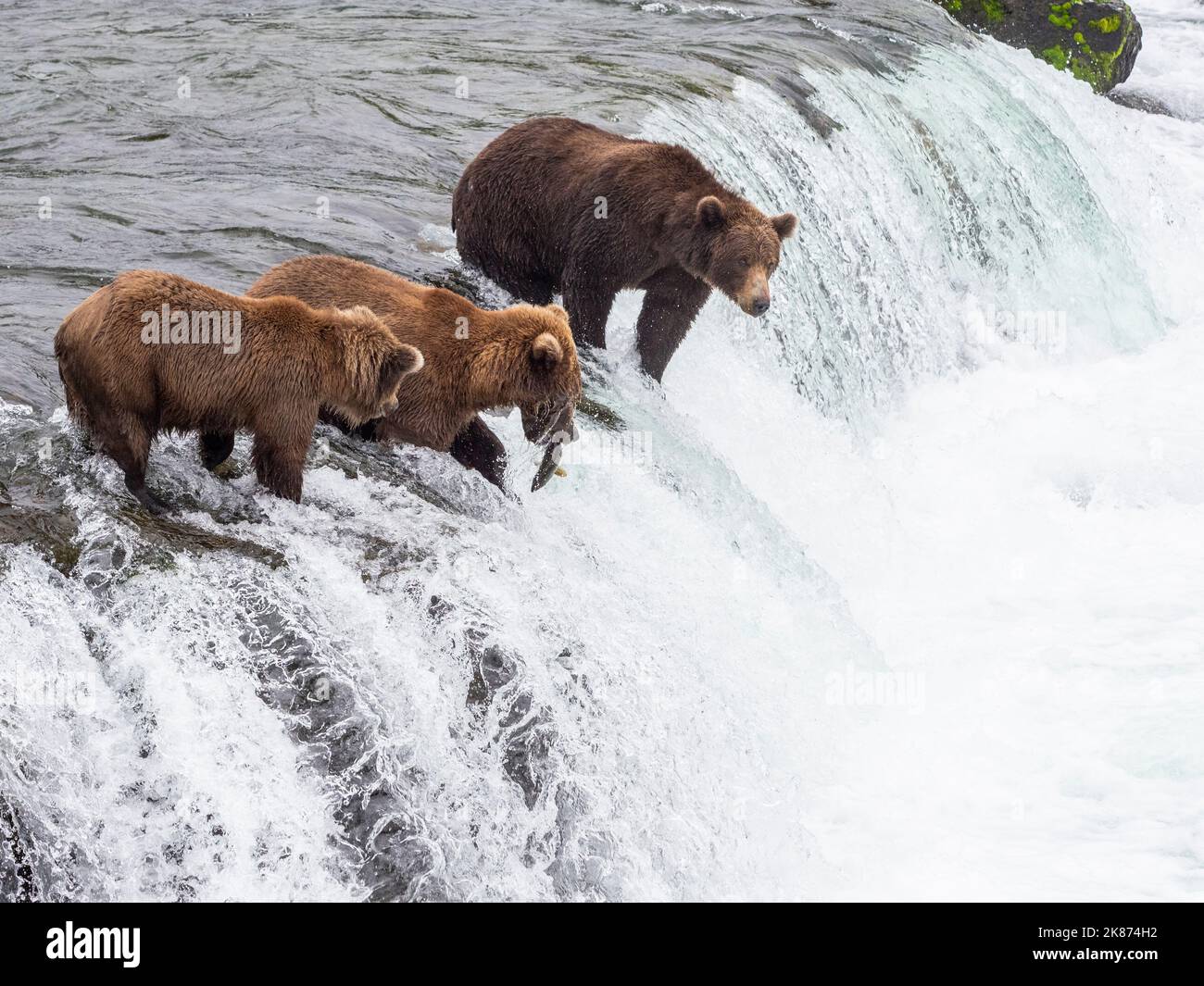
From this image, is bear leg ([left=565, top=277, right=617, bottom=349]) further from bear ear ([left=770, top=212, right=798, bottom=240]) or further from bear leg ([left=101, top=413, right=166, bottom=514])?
bear leg ([left=101, top=413, right=166, bottom=514])

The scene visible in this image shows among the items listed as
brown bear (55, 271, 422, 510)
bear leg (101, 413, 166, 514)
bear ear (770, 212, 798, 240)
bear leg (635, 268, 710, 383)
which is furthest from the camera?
bear leg (635, 268, 710, 383)

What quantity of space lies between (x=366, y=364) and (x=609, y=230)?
257 cm

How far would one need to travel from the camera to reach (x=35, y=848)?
389cm

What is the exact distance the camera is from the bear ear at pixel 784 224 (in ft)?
24.8

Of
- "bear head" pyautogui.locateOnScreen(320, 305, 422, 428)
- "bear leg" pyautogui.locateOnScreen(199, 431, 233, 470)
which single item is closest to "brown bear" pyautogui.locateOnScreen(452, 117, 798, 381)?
"bear head" pyautogui.locateOnScreen(320, 305, 422, 428)

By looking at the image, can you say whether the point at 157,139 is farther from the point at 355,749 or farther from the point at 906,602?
the point at 355,749

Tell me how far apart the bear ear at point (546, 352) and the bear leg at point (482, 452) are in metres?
0.47

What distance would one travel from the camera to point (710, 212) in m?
7.25

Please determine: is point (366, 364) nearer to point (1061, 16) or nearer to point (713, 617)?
point (713, 617)

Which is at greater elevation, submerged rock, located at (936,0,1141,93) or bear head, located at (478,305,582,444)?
submerged rock, located at (936,0,1141,93)

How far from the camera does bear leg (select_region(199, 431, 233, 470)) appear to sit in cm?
526

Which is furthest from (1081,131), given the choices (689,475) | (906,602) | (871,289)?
(689,475)

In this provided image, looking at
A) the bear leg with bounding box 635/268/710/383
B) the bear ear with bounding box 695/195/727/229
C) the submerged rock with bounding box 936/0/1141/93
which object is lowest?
the bear leg with bounding box 635/268/710/383

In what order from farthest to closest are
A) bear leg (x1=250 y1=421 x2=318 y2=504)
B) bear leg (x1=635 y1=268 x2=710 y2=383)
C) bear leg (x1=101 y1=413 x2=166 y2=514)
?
bear leg (x1=635 y1=268 x2=710 y2=383) → bear leg (x1=250 y1=421 x2=318 y2=504) → bear leg (x1=101 y1=413 x2=166 y2=514)
